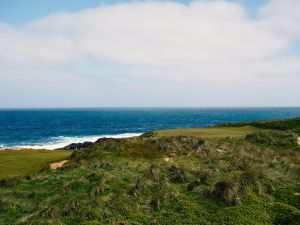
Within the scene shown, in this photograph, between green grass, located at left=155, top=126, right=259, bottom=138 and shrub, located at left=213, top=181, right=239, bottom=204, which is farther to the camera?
green grass, located at left=155, top=126, right=259, bottom=138

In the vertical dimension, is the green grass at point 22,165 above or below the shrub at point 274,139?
below

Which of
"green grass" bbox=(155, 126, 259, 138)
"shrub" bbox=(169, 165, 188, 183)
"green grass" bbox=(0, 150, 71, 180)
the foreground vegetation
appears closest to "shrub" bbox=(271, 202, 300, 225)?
the foreground vegetation

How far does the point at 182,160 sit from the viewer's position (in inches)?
963

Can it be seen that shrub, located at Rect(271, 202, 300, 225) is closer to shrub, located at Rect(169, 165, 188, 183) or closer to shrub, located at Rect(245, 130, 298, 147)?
shrub, located at Rect(169, 165, 188, 183)

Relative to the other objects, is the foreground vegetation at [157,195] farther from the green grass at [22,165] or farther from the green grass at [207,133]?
the green grass at [207,133]

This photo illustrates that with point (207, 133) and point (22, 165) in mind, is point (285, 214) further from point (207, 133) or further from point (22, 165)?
point (207, 133)

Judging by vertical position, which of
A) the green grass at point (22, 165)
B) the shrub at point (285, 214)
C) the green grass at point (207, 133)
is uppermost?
the green grass at point (207, 133)

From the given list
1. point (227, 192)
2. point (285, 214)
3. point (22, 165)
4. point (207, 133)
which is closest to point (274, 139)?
point (207, 133)

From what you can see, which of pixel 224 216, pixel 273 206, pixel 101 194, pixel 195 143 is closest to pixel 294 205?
pixel 273 206

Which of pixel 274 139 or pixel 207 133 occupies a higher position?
pixel 274 139

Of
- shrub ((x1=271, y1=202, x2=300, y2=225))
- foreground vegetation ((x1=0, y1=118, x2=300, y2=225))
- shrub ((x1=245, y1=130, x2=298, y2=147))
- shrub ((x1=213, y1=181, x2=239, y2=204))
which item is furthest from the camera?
shrub ((x1=245, y1=130, x2=298, y2=147))

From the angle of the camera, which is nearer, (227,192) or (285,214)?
(285,214)

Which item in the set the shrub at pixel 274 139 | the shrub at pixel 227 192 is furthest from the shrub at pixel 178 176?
the shrub at pixel 274 139

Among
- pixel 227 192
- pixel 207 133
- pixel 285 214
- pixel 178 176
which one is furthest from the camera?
pixel 207 133
